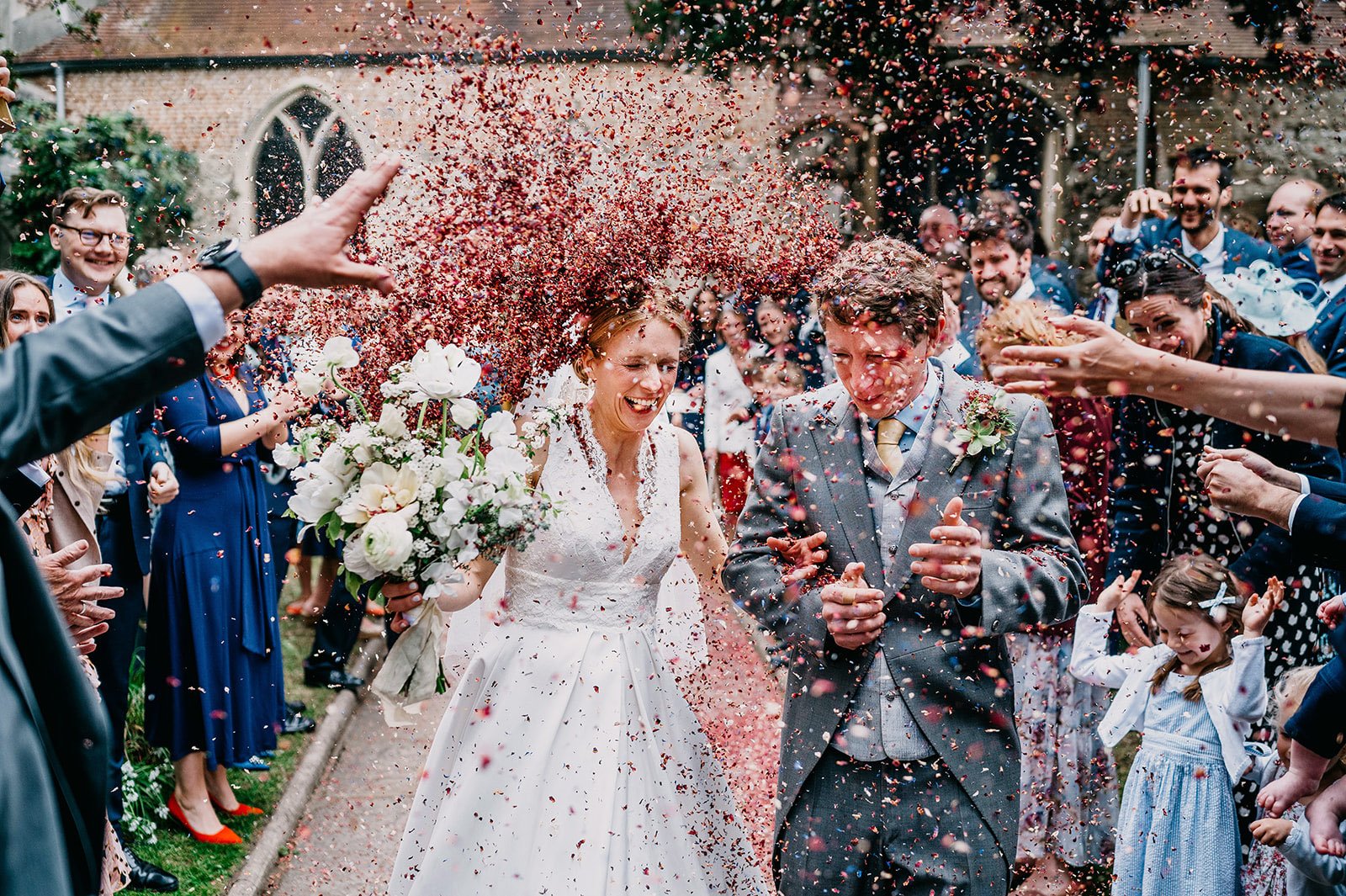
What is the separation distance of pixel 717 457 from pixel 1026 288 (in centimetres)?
246

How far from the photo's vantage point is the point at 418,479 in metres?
3.54

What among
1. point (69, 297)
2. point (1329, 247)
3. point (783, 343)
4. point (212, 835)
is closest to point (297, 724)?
point (212, 835)

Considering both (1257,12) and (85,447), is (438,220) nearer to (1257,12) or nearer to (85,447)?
(85,447)

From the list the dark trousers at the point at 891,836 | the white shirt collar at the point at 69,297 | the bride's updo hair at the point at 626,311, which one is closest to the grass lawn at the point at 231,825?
the white shirt collar at the point at 69,297

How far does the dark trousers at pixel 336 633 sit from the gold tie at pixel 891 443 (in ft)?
18.3

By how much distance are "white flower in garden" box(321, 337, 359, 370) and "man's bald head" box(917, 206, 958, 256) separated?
5103mm

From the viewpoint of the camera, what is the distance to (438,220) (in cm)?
404

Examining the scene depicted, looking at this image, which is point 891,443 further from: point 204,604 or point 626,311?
point 204,604

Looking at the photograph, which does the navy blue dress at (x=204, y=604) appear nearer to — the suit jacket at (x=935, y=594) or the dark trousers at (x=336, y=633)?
the dark trousers at (x=336, y=633)

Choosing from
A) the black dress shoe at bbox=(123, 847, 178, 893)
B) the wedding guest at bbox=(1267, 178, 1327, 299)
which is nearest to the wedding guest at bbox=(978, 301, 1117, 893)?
the wedding guest at bbox=(1267, 178, 1327, 299)

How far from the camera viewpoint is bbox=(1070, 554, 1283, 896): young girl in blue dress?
425cm

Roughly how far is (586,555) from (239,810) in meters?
3.14

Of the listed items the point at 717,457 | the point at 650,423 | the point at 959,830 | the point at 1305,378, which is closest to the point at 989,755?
the point at 959,830

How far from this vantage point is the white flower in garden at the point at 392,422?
3.59 meters
